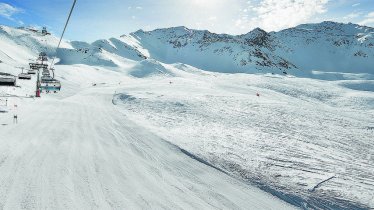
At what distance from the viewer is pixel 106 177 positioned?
8.43 meters

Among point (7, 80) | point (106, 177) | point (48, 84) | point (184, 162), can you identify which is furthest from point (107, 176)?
point (48, 84)

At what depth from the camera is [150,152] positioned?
1161 centimetres

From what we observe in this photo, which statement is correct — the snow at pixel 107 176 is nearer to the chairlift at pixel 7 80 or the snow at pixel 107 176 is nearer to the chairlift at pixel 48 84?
the chairlift at pixel 7 80

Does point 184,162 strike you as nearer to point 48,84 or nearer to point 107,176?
point 107,176

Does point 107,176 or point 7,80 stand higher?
point 7,80

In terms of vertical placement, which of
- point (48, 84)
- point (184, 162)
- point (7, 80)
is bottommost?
point (184, 162)

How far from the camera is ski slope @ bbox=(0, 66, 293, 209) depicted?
705 cm

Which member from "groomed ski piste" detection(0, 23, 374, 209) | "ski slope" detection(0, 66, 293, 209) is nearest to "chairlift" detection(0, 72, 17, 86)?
"groomed ski piste" detection(0, 23, 374, 209)

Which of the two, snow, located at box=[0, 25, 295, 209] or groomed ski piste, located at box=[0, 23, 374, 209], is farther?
groomed ski piste, located at box=[0, 23, 374, 209]

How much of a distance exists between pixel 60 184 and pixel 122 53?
520ft

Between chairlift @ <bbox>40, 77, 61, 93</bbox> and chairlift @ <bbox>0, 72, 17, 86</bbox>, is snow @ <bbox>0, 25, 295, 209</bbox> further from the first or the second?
chairlift @ <bbox>40, 77, 61, 93</bbox>

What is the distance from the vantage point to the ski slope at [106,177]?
7047 millimetres

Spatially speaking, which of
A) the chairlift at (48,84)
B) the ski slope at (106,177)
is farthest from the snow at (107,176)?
the chairlift at (48,84)

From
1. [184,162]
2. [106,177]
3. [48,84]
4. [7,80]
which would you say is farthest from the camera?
[48,84]
